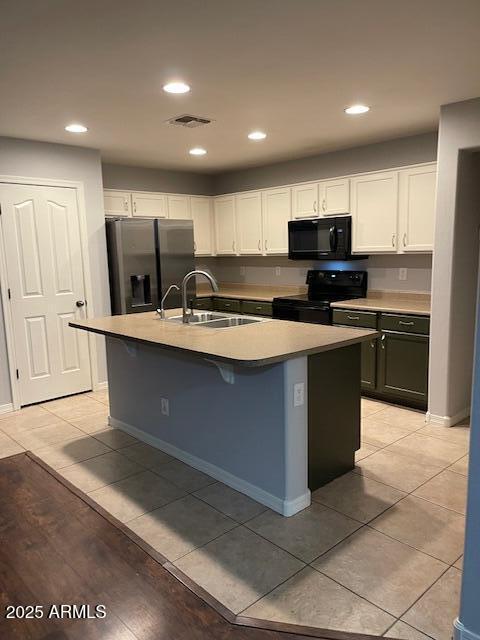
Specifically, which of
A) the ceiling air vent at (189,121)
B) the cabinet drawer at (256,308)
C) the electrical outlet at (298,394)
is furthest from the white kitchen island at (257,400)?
the cabinet drawer at (256,308)

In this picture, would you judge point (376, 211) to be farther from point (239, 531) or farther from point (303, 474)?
point (239, 531)

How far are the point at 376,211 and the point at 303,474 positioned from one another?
8.96 feet

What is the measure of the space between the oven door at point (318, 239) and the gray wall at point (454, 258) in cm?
116

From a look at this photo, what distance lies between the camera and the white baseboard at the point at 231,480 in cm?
249

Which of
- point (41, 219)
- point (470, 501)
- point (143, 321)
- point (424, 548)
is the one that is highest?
point (41, 219)

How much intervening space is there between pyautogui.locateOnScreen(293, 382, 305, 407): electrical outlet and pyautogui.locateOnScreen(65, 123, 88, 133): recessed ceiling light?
2.66 metres

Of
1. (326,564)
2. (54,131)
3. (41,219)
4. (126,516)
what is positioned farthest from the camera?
(41,219)

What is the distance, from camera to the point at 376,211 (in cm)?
433

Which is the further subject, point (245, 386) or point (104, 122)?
point (104, 122)

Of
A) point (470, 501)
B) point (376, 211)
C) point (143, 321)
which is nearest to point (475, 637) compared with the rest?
point (470, 501)

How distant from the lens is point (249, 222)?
557cm

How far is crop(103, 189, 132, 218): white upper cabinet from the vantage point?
5.01m

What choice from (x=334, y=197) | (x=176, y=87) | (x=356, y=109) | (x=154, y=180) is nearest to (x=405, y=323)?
(x=334, y=197)

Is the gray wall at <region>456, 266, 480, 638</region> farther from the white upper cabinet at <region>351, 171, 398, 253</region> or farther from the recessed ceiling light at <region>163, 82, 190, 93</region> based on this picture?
the white upper cabinet at <region>351, 171, 398, 253</region>
